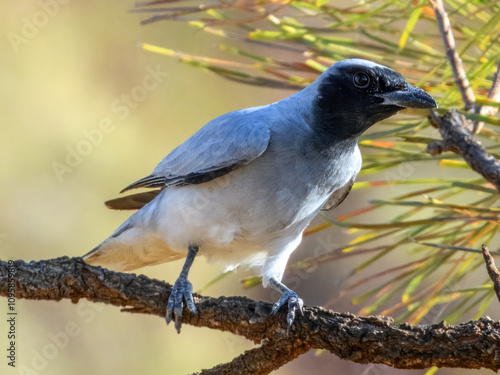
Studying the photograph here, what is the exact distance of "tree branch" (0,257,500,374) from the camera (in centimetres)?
194

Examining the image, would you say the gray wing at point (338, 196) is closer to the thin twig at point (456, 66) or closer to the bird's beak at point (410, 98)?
the bird's beak at point (410, 98)

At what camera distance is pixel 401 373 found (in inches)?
192

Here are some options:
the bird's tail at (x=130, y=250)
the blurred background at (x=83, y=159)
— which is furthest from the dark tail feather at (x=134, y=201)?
the blurred background at (x=83, y=159)

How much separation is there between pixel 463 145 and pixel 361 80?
66cm

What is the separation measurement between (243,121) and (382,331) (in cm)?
143

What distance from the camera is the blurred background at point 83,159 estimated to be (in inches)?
154

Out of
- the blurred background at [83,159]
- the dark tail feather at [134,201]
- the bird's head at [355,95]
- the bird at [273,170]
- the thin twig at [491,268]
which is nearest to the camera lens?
the thin twig at [491,268]

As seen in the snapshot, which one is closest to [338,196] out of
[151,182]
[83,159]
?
[151,182]

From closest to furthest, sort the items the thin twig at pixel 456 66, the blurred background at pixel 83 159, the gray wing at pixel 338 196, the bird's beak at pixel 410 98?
the thin twig at pixel 456 66
the bird's beak at pixel 410 98
the gray wing at pixel 338 196
the blurred background at pixel 83 159

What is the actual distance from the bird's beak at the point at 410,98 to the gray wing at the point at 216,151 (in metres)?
0.59

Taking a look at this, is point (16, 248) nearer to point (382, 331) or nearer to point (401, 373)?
point (382, 331)

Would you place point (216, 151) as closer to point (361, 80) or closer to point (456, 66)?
point (361, 80)

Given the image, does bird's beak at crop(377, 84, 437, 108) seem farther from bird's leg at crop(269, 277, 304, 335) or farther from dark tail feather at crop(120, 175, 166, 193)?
dark tail feather at crop(120, 175, 166, 193)

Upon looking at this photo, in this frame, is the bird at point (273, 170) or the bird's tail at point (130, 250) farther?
the bird's tail at point (130, 250)
